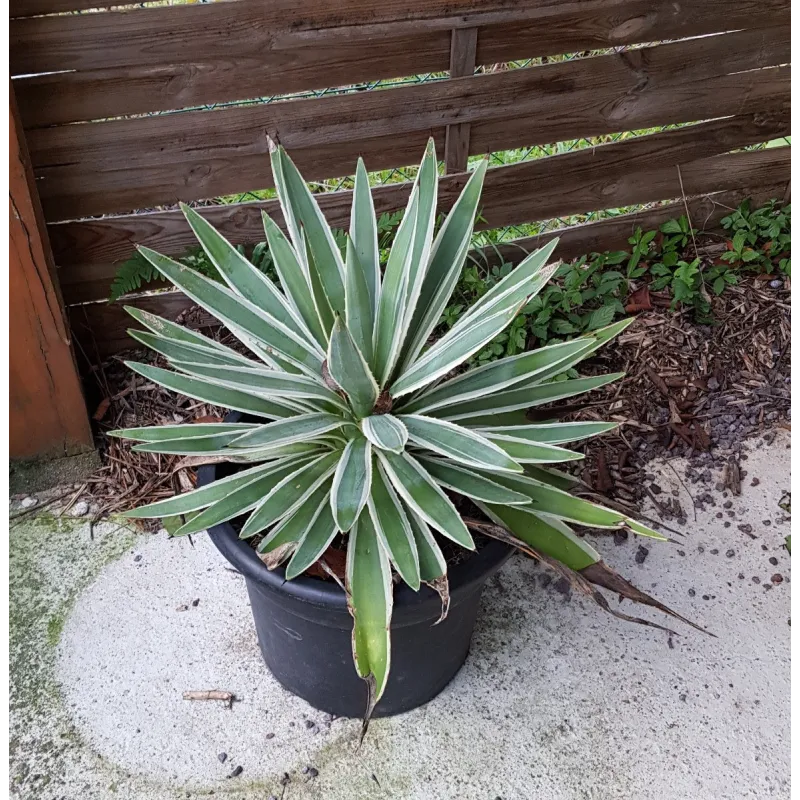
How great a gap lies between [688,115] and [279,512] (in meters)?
2.31

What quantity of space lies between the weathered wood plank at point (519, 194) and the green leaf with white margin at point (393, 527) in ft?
4.48

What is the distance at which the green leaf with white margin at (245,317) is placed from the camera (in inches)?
63.8

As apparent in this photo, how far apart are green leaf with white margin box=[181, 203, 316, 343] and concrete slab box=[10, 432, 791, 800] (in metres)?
1.05

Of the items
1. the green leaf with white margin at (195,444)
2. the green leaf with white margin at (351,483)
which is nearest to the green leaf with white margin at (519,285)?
the green leaf with white margin at (351,483)

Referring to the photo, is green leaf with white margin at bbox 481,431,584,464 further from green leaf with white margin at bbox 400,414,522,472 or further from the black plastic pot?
the black plastic pot

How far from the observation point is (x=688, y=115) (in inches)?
112

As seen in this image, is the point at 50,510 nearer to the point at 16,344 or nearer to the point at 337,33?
the point at 16,344

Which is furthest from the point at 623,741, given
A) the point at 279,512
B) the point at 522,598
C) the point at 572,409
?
the point at 279,512

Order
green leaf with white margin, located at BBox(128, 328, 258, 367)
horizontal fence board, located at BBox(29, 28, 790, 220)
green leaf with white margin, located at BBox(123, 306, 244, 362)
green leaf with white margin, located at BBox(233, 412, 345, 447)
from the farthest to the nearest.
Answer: horizontal fence board, located at BBox(29, 28, 790, 220), green leaf with white margin, located at BBox(123, 306, 244, 362), green leaf with white margin, located at BBox(128, 328, 258, 367), green leaf with white margin, located at BBox(233, 412, 345, 447)

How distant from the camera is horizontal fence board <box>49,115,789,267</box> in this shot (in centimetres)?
253

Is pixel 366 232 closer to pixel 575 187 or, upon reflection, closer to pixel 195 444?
pixel 195 444

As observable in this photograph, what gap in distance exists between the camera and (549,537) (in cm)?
166

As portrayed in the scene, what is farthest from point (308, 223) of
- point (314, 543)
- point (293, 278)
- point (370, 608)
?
point (370, 608)

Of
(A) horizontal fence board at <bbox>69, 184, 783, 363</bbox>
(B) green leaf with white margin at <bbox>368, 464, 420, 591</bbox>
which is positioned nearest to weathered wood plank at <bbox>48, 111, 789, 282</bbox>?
(A) horizontal fence board at <bbox>69, 184, 783, 363</bbox>
